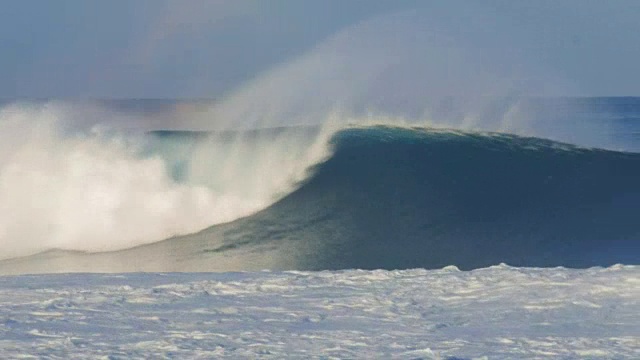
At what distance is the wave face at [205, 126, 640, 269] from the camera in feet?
38.2

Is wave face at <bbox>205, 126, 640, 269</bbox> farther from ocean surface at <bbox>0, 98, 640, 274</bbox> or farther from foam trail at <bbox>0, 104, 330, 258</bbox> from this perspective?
foam trail at <bbox>0, 104, 330, 258</bbox>

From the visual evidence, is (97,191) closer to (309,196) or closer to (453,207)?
(309,196)

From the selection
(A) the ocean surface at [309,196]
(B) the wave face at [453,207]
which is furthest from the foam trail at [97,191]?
(B) the wave face at [453,207]

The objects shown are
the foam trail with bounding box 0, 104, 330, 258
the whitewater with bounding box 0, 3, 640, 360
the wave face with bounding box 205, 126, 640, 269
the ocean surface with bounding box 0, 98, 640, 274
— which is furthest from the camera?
the foam trail with bounding box 0, 104, 330, 258

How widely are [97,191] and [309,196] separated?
312cm

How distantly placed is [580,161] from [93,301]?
11.0 meters

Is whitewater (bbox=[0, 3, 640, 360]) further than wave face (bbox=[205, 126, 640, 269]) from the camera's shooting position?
No

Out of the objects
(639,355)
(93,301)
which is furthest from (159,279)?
(639,355)

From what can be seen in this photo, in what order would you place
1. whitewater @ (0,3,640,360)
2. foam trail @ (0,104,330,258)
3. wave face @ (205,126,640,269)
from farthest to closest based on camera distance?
foam trail @ (0,104,330,258) < wave face @ (205,126,640,269) < whitewater @ (0,3,640,360)

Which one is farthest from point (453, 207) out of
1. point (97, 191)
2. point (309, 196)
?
point (97, 191)

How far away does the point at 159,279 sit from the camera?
766 centimetres

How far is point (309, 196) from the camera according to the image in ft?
47.3

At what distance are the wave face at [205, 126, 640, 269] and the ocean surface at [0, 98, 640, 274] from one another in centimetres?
4

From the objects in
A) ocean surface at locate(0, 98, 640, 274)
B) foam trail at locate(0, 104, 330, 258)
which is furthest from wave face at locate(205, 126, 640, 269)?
foam trail at locate(0, 104, 330, 258)
